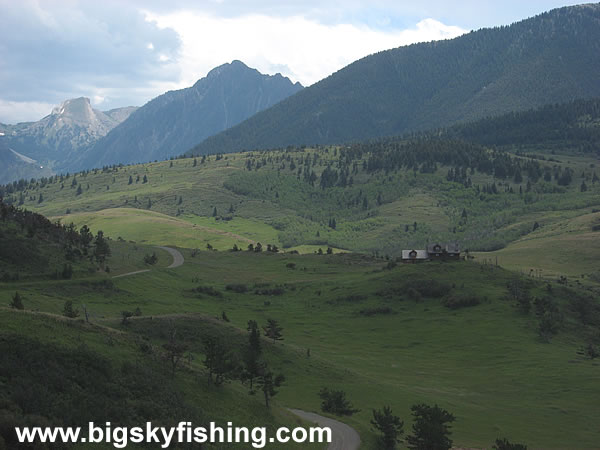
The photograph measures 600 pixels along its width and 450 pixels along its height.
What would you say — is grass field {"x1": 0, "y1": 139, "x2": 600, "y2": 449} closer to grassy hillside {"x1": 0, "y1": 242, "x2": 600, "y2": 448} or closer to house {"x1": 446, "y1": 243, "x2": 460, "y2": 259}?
grassy hillside {"x1": 0, "y1": 242, "x2": 600, "y2": 448}

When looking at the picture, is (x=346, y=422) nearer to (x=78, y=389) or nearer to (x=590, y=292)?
(x=78, y=389)

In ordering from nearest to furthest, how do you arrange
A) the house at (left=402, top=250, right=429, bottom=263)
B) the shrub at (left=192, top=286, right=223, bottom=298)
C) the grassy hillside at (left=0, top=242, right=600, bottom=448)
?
the grassy hillside at (left=0, top=242, right=600, bottom=448) < the shrub at (left=192, top=286, right=223, bottom=298) < the house at (left=402, top=250, right=429, bottom=263)

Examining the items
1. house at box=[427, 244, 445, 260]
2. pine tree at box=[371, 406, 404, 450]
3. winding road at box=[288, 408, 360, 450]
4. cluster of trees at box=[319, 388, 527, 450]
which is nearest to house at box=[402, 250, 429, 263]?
house at box=[427, 244, 445, 260]

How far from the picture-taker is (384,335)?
13812 cm

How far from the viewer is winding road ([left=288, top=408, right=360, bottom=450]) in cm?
6241

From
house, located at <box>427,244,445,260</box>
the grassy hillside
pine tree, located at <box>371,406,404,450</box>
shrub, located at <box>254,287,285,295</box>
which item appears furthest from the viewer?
house, located at <box>427,244,445,260</box>

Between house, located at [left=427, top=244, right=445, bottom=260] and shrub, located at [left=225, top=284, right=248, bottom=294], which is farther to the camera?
house, located at [left=427, top=244, right=445, bottom=260]

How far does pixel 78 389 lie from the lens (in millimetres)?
48031

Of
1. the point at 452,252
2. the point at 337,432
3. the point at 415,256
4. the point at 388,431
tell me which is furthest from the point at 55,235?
the point at 388,431

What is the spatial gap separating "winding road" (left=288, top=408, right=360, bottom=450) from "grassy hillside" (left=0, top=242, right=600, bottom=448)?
4.76ft

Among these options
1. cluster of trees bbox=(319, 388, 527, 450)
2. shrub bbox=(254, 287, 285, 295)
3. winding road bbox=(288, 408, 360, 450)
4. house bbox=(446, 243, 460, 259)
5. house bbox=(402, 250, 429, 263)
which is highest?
house bbox=(446, 243, 460, 259)

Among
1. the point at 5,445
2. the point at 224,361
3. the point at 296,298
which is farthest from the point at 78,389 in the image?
the point at 296,298

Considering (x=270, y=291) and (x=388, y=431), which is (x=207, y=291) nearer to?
(x=270, y=291)

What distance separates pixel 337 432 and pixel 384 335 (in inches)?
2881
